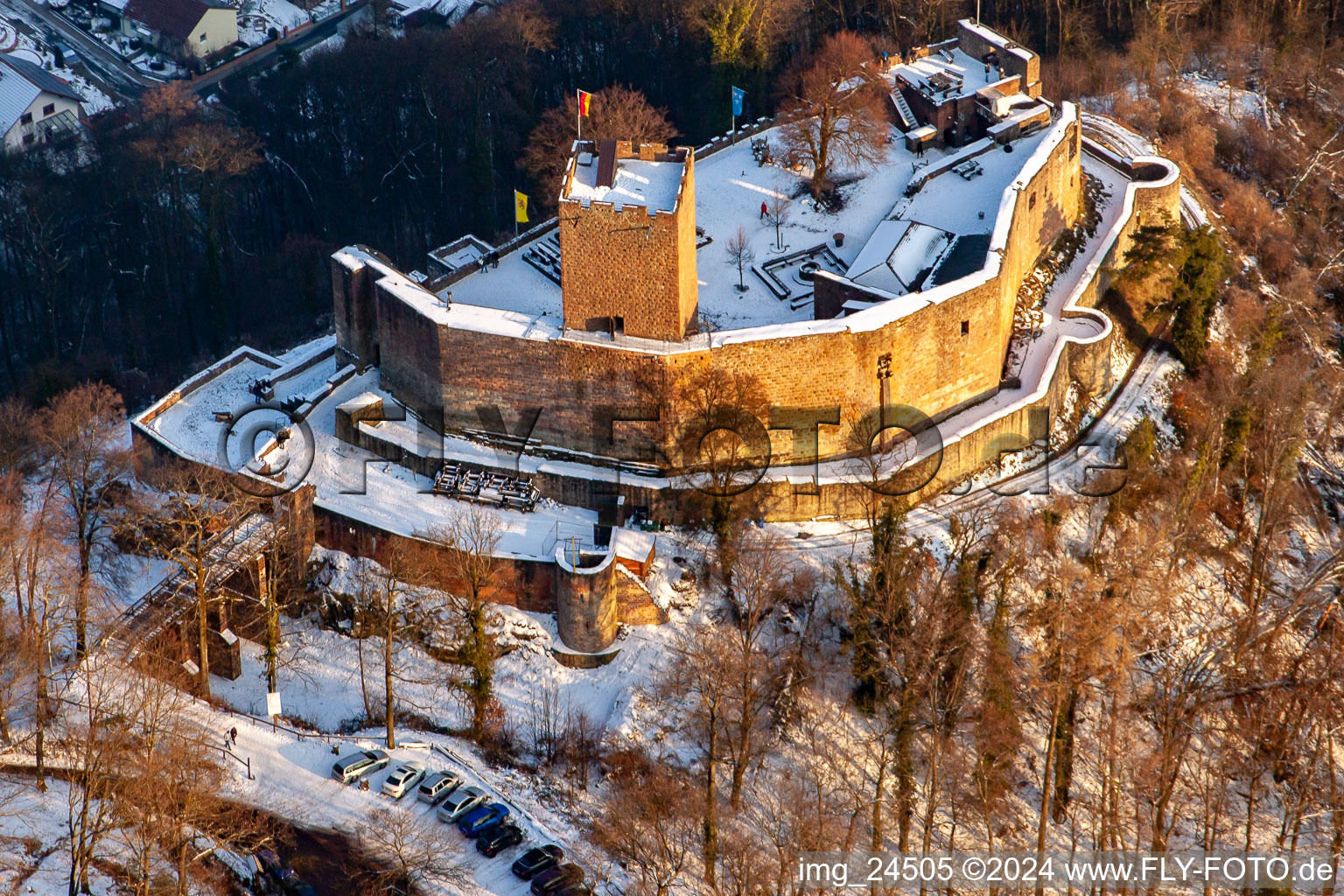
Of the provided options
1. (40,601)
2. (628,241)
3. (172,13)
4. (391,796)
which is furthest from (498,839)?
(172,13)

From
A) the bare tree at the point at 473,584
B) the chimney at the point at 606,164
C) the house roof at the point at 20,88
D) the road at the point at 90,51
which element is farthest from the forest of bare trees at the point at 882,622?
the road at the point at 90,51

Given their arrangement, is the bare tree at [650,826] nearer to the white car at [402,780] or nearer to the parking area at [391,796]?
the parking area at [391,796]

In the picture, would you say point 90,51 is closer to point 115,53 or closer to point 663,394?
point 115,53

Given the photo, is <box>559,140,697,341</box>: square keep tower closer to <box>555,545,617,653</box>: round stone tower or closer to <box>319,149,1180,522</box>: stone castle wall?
<box>319,149,1180,522</box>: stone castle wall

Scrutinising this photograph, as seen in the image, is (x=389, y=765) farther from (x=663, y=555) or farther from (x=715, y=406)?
(x=715, y=406)

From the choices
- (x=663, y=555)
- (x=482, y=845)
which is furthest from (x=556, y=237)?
(x=482, y=845)
